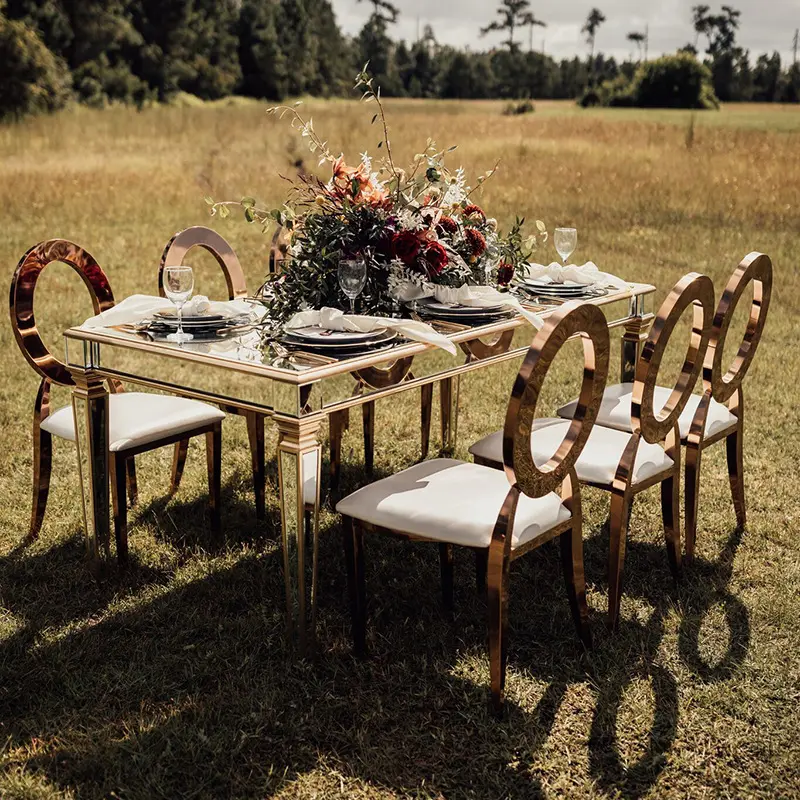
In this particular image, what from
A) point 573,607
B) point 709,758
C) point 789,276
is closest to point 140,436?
point 573,607

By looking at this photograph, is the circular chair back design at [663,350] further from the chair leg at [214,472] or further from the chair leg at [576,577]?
the chair leg at [214,472]

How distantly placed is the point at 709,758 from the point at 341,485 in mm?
2239

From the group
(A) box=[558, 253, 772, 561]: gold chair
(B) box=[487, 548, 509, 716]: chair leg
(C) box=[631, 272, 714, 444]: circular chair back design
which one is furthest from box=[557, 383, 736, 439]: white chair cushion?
(B) box=[487, 548, 509, 716]: chair leg

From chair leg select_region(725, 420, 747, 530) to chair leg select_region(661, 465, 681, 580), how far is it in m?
0.51

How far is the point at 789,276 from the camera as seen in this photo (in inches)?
346

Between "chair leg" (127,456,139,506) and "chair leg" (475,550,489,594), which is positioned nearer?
"chair leg" (475,550,489,594)

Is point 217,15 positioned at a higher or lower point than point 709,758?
higher

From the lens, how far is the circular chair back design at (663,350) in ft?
9.26

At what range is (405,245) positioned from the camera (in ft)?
10.3

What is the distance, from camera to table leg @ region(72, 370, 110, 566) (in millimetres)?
3205

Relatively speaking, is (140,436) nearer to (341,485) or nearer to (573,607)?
(341,485)

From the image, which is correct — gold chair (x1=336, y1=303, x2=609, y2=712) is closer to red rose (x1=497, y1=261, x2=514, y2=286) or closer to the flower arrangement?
the flower arrangement

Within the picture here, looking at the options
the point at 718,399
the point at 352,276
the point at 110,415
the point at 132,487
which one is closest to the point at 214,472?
the point at 110,415

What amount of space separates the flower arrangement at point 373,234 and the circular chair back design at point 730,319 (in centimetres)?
81
